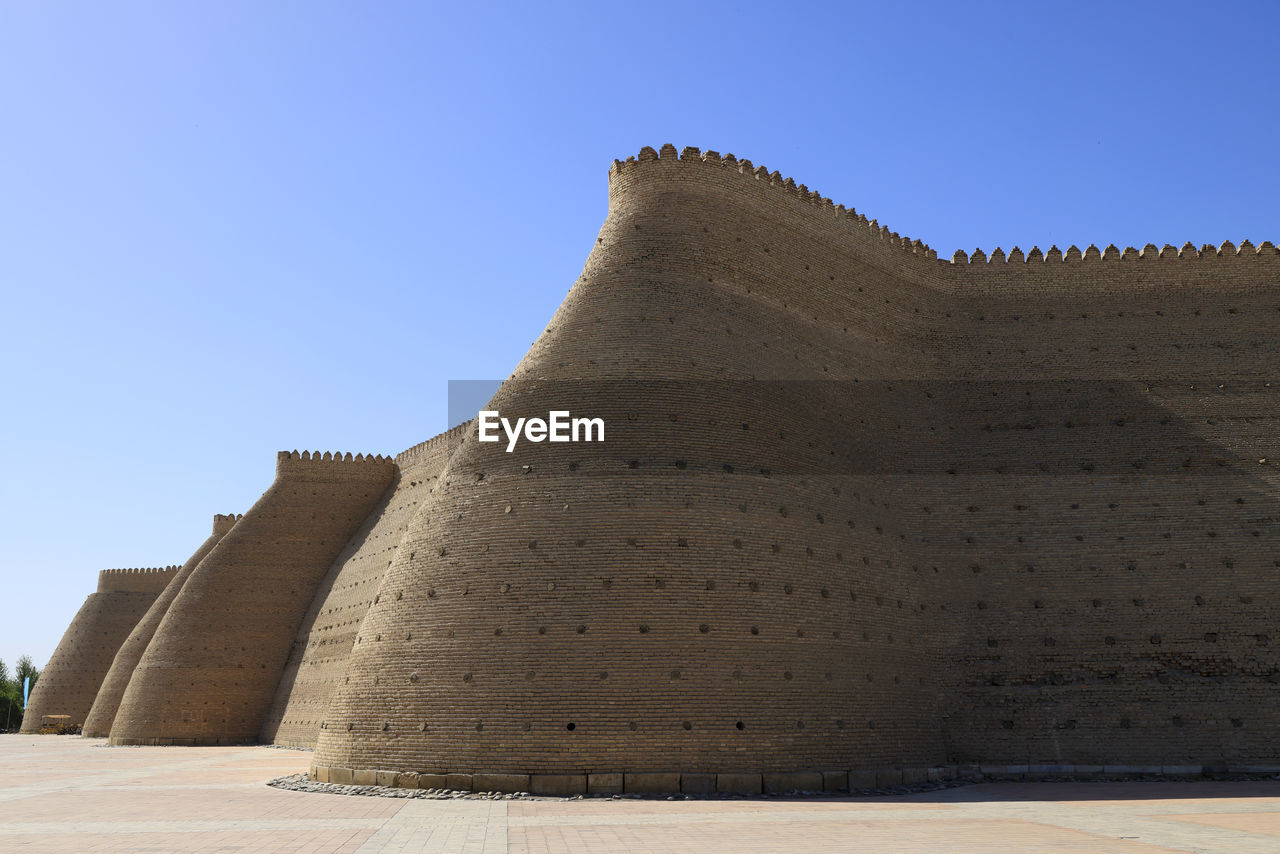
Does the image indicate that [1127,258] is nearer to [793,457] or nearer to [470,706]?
[793,457]

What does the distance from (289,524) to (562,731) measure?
75.2ft

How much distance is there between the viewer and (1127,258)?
22.4 metres

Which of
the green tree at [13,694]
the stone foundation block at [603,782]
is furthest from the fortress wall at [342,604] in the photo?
the green tree at [13,694]

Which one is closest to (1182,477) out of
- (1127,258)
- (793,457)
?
(1127,258)

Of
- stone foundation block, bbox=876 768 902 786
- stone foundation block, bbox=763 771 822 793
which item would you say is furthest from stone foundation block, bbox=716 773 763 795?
stone foundation block, bbox=876 768 902 786

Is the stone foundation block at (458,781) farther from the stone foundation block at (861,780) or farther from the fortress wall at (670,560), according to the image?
the stone foundation block at (861,780)

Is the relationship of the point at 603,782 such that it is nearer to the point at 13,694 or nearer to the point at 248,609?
the point at 248,609

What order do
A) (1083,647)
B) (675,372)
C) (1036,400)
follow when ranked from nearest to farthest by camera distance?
(675,372), (1083,647), (1036,400)

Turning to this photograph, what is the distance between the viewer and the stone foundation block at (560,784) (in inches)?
538

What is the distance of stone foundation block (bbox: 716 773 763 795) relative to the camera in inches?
541

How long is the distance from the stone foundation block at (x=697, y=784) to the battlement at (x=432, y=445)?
17.6 m

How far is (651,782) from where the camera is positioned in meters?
13.6

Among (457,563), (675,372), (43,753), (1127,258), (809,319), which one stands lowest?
(43,753)

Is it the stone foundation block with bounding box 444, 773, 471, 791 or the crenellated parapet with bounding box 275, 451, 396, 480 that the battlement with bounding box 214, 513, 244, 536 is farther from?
the stone foundation block with bounding box 444, 773, 471, 791
